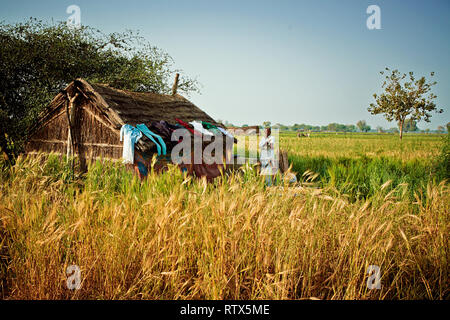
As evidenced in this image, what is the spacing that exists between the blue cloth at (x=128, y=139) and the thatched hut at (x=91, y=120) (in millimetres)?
156

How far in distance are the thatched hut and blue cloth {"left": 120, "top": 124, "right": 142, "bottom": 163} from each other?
0.16m

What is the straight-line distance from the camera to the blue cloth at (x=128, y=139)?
7.25 metres

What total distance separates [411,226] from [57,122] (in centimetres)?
970

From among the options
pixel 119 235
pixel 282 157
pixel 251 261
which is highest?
pixel 282 157

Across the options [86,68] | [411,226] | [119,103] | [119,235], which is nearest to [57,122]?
[119,103]

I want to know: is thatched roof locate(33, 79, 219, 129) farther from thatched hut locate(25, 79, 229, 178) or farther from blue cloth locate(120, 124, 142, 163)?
blue cloth locate(120, 124, 142, 163)

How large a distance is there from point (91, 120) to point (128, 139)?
2.07 meters

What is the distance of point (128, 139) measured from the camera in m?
7.30

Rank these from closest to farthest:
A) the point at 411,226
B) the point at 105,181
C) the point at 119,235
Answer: the point at 119,235
the point at 411,226
the point at 105,181

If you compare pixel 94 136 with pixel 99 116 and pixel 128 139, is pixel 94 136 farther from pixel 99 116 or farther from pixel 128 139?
pixel 128 139

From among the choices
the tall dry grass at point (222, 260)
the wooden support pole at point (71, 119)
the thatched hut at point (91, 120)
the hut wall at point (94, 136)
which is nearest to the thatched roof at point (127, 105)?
the thatched hut at point (91, 120)

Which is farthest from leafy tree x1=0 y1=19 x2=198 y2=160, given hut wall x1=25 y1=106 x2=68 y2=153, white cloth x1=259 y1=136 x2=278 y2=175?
white cloth x1=259 y1=136 x2=278 y2=175

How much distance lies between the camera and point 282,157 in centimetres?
821
